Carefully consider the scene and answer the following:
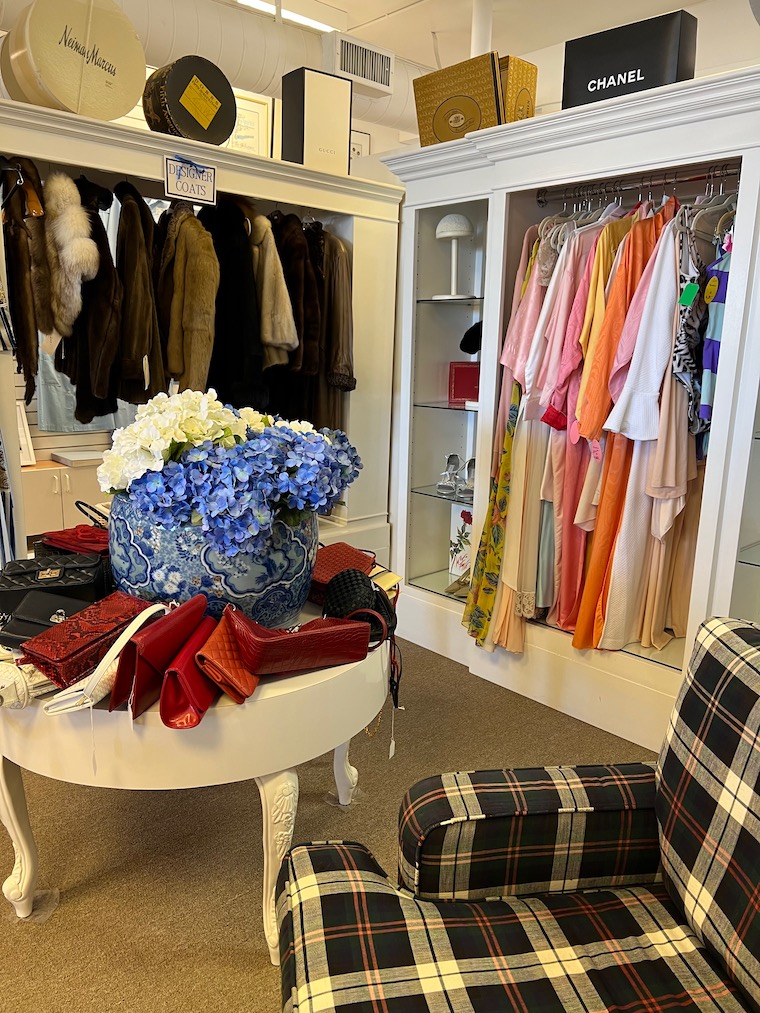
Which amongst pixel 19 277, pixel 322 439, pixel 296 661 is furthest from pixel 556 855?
pixel 19 277

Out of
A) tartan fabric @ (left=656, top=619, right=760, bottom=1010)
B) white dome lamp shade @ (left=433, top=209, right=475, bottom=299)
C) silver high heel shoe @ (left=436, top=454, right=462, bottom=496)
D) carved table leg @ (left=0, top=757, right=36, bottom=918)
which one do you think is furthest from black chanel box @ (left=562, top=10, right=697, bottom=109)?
carved table leg @ (left=0, top=757, right=36, bottom=918)

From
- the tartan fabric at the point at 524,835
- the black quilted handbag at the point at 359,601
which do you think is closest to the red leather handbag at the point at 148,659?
the black quilted handbag at the point at 359,601

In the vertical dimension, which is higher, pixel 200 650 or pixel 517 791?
pixel 200 650

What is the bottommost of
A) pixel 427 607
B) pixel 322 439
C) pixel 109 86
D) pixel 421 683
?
pixel 421 683

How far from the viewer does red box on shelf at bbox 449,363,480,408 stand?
124 inches

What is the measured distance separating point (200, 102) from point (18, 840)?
8.31 ft

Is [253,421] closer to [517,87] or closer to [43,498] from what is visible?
[43,498]

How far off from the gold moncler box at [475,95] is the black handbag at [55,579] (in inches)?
81.1

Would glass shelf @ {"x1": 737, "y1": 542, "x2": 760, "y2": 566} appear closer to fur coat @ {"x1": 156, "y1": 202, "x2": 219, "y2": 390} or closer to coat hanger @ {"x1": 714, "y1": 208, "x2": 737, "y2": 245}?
coat hanger @ {"x1": 714, "y1": 208, "x2": 737, "y2": 245}

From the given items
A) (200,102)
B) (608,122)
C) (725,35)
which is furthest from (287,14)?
(608,122)

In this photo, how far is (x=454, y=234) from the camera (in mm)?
3006

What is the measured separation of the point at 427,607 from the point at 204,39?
10.0ft

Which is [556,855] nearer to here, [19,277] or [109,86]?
[19,277]

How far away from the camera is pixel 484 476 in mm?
2879
